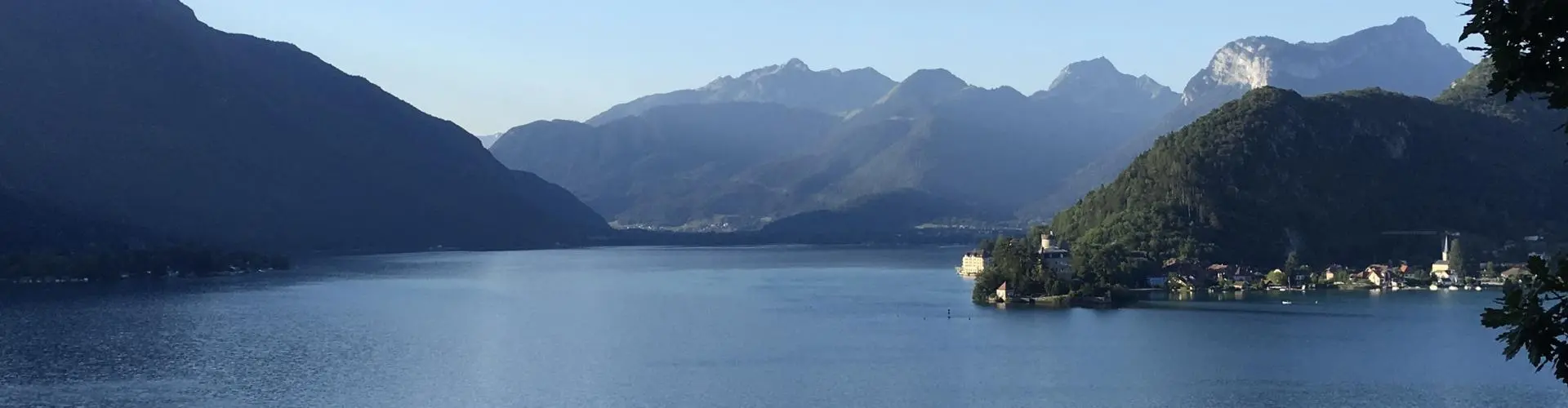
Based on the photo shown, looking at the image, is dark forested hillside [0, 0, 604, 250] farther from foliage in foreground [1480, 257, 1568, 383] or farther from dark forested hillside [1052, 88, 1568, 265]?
foliage in foreground [1480, 257, 1568, 383]

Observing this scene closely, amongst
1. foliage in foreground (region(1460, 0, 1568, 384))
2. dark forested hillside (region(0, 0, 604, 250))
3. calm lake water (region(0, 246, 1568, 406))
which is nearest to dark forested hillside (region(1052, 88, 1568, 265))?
calm lake water (region(0, 246, 1568, 406))

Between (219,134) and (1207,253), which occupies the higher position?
(219,134)

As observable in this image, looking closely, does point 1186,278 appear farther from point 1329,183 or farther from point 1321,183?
point 1329,183

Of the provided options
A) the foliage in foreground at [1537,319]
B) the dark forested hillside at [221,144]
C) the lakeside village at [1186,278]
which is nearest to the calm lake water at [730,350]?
the lakeside village at [1186,278]

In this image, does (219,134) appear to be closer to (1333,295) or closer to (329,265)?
(329,265)

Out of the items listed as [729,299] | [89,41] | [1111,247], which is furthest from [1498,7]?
[89,41]

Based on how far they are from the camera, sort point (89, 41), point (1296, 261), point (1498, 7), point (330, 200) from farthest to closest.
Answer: point (330, 200)
point (89, 41)
point (1296, 261)
point (1498, 7)

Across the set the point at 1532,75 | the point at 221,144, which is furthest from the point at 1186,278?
the point at 221,144
